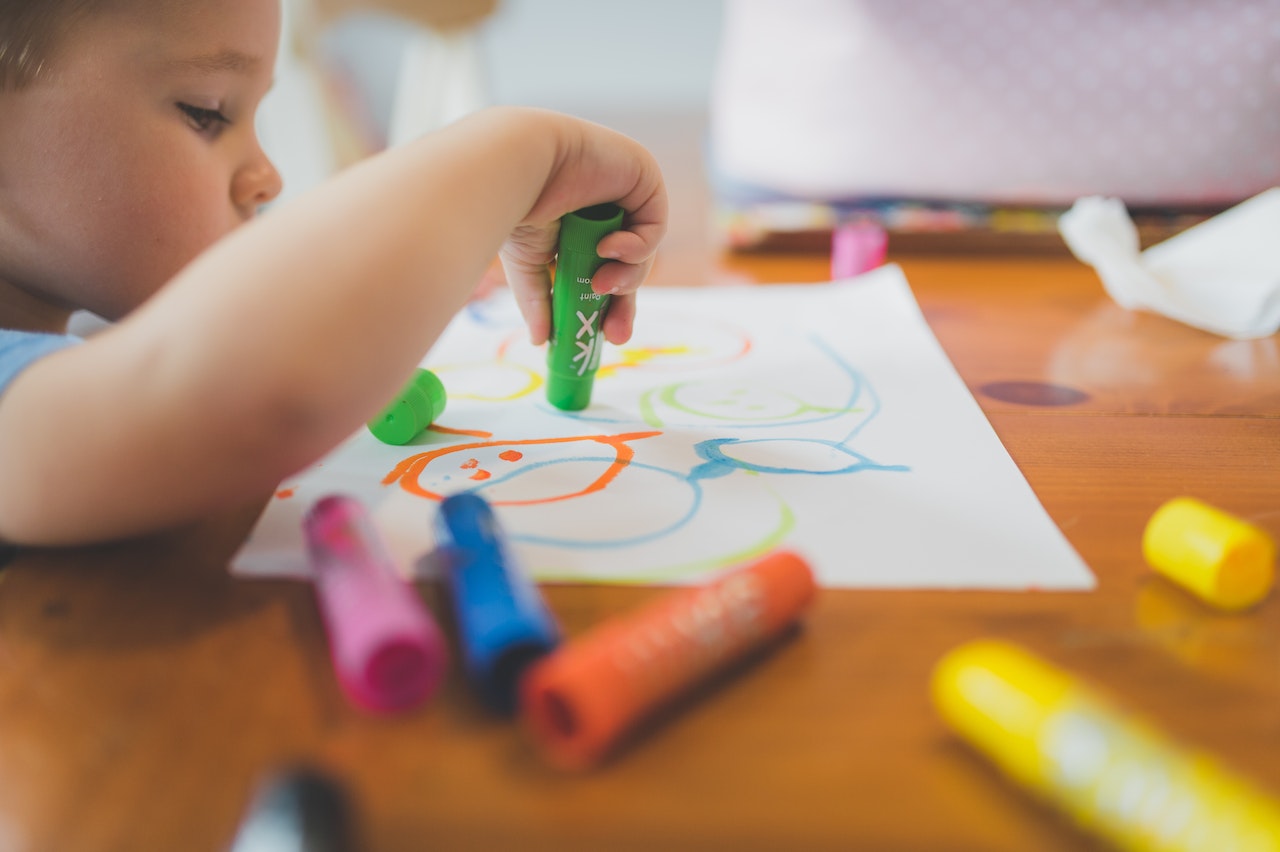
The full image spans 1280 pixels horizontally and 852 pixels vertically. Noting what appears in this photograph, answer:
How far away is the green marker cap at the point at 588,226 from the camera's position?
45 cm

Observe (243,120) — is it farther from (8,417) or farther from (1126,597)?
(1126,597)

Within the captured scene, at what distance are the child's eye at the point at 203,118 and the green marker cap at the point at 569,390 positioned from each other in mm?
227

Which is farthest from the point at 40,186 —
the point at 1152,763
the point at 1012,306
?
the point at 1012,306

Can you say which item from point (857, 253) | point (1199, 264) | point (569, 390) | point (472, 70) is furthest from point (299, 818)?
point (472, 70)

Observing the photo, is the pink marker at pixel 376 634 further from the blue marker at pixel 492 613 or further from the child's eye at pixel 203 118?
the child's eye at pixel 203 118

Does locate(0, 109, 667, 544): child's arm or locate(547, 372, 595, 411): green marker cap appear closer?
locate(0, 109, 667, 544): child's arm

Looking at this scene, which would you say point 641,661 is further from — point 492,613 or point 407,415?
point 407,415

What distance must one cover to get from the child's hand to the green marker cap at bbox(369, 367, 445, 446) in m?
0.08

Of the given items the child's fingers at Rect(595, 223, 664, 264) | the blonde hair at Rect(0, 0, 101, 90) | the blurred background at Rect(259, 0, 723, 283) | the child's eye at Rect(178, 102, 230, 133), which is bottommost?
the blurred background at Rect(259, 0, 723, 283)

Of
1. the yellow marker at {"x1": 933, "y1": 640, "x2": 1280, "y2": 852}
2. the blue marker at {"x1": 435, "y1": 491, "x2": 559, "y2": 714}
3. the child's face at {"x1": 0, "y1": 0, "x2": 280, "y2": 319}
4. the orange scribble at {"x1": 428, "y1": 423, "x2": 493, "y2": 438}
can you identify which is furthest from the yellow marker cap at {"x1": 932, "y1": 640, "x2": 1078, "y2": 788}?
the child's face at {"x1": 0, "y1": 0, "x2": 280, "y2": 319}

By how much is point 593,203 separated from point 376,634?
0.27m

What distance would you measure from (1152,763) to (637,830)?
0.13 metres

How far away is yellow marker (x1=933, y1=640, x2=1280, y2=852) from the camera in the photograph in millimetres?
204

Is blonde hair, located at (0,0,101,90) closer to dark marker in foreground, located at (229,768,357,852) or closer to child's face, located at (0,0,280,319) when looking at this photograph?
child's face, located at (0,0,280,319)
